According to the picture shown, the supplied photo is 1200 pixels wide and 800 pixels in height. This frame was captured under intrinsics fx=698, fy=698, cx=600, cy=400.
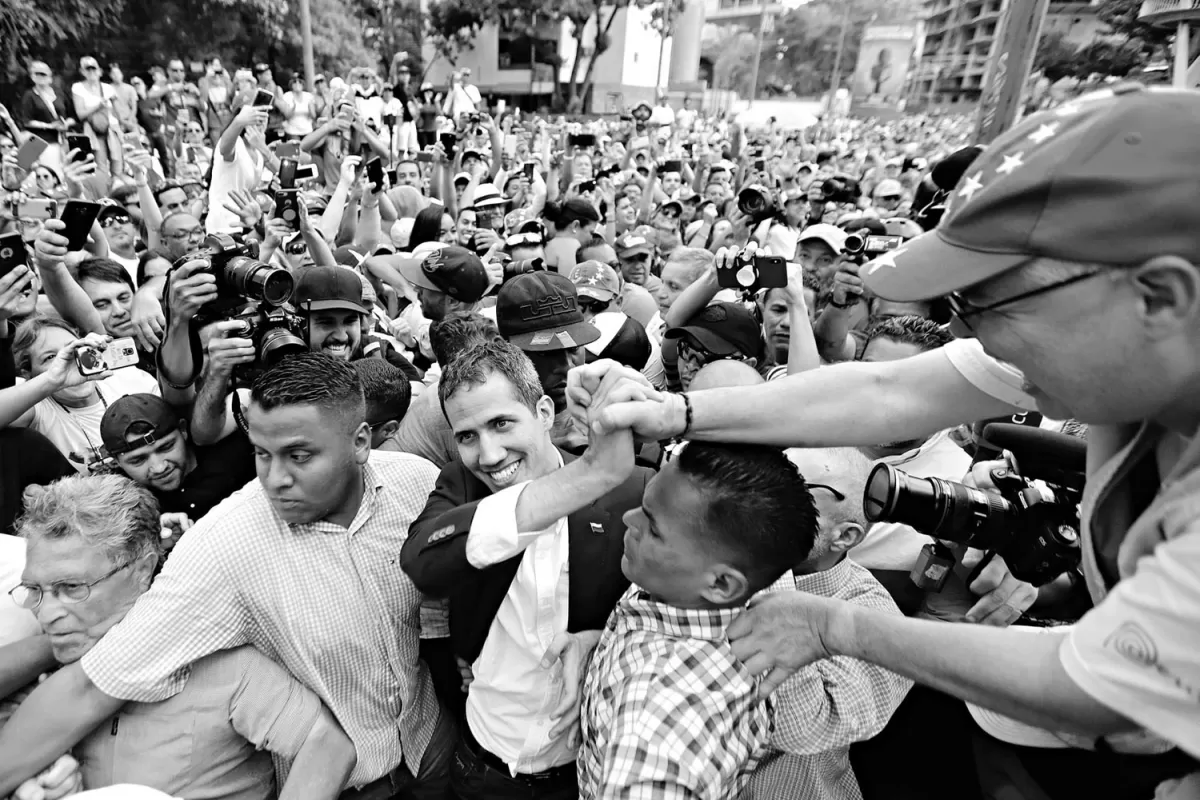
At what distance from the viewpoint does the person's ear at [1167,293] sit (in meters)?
0.94

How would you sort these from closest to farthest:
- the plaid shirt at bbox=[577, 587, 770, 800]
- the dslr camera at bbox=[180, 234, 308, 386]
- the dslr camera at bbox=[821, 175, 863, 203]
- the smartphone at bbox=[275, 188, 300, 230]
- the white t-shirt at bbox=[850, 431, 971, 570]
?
the plaid shirt at bbox=[577, 587, 770, 800] < the white t-shirt at bbox=[850, 431, 971, 570] < the dslr camera at bbox=[180, 234, 308, 386] < the smartphone at bbox=[275, 188, 300, 230] < the dslr camera at bbox=[821, 175, 863, 203]

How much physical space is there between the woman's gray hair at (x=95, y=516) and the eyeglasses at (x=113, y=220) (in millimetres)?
4424

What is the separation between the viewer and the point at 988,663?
1.17m

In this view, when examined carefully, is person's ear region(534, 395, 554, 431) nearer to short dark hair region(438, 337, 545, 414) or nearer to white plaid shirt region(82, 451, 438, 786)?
short dark hair region(438, 337, 545, 414)

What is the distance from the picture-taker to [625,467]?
150 centimetres

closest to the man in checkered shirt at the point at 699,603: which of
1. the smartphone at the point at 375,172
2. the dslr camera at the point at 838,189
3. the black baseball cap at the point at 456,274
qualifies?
the black baseball cap at the point at 456,274

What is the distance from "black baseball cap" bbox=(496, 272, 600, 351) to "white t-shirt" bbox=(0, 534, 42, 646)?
1895 millimetres

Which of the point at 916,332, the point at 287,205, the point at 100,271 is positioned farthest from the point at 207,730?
the point at 287,205

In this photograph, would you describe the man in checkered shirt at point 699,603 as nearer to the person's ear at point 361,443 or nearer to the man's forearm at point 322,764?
the man's forearm at point 322,764

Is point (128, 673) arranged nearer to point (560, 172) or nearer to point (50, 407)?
point (50, 407)

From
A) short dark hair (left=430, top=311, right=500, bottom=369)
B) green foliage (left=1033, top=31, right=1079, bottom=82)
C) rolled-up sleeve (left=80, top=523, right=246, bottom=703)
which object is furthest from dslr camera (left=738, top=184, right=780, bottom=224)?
green foliage (left=1033, top=31, right=1079, bottom=82)

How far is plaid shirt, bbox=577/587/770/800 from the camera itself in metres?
1.32

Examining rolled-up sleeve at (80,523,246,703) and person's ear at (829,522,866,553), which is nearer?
rolled-up sleeve at (80,523,246,703)

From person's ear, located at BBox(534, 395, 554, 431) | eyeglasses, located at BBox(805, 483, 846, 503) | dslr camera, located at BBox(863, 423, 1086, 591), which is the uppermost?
dslr camera, located at BBox(863, 423, 1086, 591)
